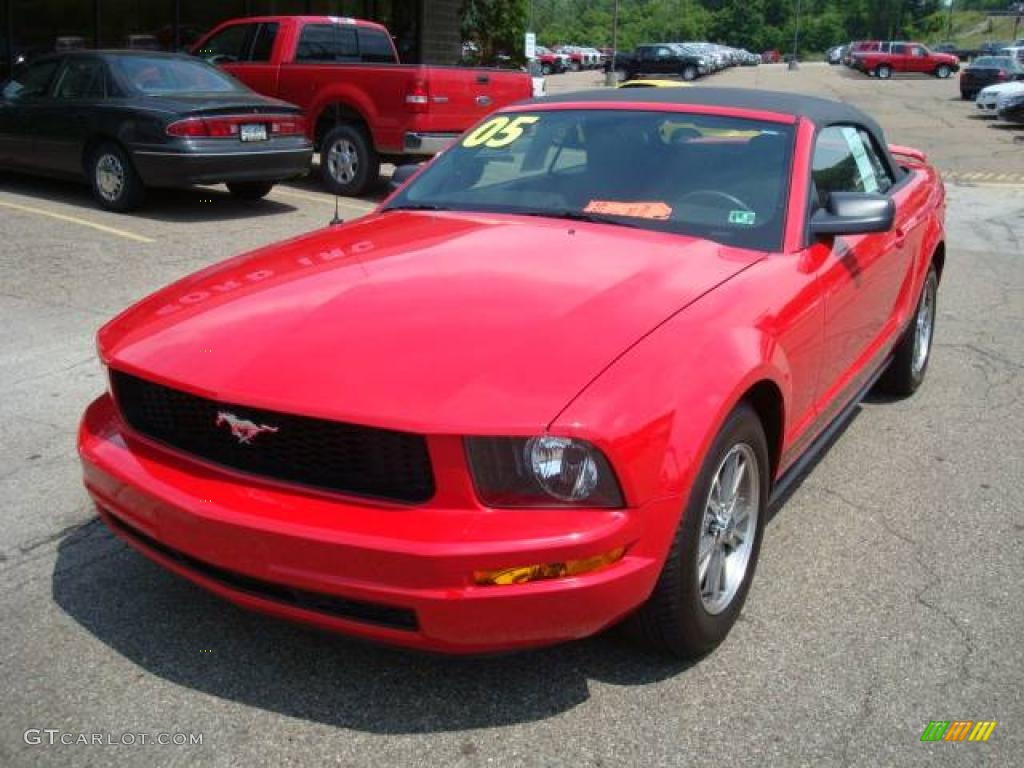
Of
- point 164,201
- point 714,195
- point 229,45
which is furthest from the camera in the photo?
point 229,45

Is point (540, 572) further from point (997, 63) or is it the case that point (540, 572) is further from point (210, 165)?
point (997, 63)

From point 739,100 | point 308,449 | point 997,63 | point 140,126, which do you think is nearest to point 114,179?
point 140,126

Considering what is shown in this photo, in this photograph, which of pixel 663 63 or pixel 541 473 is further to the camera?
pixel 663 63

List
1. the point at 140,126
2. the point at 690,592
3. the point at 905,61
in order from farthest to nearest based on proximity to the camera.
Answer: the point at 905,61, the point at 140,126, the point at 690,592

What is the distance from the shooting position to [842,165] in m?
4.52

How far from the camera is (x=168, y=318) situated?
3125 millimetres

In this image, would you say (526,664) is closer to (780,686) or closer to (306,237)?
(780,686)

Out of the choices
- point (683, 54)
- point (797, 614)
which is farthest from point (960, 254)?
point (683, 54)

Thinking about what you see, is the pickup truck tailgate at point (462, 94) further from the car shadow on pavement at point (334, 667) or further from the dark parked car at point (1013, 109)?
the dark parked car at point (1013, 109)

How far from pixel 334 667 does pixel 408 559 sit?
0.69m

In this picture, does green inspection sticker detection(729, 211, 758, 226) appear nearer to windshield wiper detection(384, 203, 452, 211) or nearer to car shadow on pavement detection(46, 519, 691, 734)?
windshield wiper detection(384, 203, 452, 211)

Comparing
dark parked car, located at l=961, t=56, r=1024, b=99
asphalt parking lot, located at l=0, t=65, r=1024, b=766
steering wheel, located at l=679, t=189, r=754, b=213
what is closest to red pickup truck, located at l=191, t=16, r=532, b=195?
asphalt parking lot, located at l=0, t=65, r=1024, b=766

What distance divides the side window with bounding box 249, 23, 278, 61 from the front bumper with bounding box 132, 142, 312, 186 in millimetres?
3151

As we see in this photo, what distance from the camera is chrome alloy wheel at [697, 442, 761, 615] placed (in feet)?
9.87
